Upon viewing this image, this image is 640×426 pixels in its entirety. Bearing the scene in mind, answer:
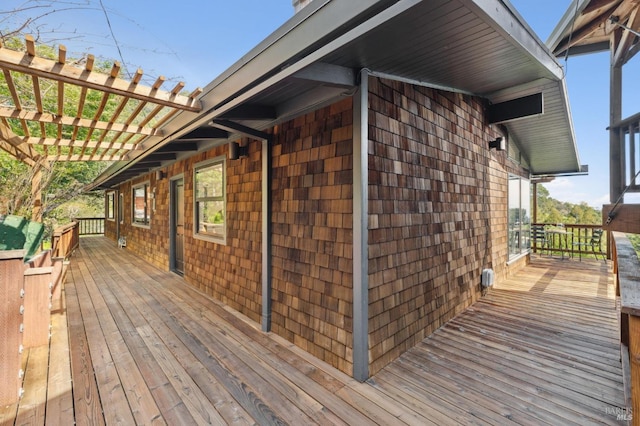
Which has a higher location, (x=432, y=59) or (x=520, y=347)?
(x=432, y=59)

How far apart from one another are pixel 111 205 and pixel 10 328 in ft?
42.1

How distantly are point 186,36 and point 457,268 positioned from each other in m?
9.40

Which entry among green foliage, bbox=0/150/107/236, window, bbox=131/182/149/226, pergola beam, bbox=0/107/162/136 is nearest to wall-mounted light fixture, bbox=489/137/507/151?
pergola beam, bbox=0/107/162/136

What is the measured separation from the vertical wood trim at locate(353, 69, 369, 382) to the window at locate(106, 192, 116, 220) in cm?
1304

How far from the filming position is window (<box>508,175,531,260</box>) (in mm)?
5874

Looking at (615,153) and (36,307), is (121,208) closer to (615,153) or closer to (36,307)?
(36,307)

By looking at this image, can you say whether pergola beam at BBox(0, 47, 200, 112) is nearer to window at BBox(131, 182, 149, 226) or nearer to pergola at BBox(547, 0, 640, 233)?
pergola at BBox(547, 0, 640, 233)

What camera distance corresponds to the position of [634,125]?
2.27 meters

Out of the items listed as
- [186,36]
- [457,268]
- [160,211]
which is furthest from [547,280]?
[186,36]

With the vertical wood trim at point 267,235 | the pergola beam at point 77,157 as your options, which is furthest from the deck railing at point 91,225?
the vertical wood trim at point 267,235

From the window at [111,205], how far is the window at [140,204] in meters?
4.11

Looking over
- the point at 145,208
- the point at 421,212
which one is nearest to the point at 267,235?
the point at 421,212

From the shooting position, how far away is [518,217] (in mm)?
6305

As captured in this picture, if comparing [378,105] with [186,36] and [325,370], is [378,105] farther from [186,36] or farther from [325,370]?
[186,36]
